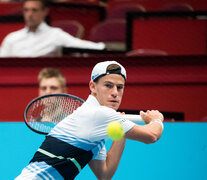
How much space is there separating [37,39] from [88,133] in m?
2.76

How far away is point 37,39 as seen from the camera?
14.9 feet

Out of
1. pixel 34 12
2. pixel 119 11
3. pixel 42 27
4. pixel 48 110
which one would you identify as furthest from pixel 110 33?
pixel 48 110

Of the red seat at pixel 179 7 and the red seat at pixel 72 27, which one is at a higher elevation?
the red seat at pixel 179 7

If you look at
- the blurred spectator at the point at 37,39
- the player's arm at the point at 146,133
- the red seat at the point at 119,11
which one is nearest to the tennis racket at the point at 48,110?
the player's arm at the point at 146,133

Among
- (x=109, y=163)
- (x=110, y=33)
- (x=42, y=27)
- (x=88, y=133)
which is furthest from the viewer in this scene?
(x=110, y=33)

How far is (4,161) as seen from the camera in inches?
101

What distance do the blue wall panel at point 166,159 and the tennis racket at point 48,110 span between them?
155 mm

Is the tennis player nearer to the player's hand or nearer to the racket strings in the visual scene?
the player's hand

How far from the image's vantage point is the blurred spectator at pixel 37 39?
4.38 meters

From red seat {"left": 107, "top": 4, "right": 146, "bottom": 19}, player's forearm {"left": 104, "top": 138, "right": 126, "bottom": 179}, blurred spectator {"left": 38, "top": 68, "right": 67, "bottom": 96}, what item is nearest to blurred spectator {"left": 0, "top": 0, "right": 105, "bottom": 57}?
blurred spectator {"left": 38, "top": 68, "right": 67, "bottom": 96}

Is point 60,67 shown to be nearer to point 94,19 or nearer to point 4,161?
point 4,161

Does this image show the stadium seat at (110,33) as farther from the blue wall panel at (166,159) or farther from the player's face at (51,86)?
the blue wall panel at (166,159)

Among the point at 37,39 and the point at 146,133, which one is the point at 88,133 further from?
the point at 37,39

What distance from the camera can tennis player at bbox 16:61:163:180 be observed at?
6.33 ft
